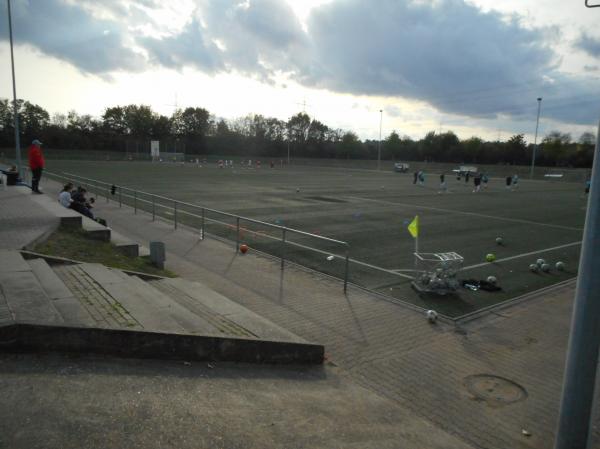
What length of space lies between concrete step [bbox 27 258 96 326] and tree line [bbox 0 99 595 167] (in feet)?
288

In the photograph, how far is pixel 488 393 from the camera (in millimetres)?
5043

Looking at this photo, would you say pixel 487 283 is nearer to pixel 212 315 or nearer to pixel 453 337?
pixel 453 337

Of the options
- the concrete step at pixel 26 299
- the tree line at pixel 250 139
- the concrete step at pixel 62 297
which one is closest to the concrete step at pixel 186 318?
the concrete step at pixel 62 297

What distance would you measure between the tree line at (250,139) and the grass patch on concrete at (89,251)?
8431cm

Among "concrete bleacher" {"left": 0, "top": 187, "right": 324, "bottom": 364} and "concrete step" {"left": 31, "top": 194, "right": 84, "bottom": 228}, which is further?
"concrete step" {"left": 31, "top": 194, "right": 84, "bottom": 228}

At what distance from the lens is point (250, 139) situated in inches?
4493

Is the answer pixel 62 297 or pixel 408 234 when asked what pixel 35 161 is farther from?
pixel 408 234

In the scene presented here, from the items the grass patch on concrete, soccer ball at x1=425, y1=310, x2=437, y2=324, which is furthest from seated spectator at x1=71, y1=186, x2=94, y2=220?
soccer ball at x1=425, y1=310, x2=437, y2=324

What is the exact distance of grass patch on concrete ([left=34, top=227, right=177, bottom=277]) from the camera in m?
8.10

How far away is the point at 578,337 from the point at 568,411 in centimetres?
66

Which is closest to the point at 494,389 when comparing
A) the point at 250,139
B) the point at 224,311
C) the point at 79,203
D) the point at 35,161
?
the point at 224,311

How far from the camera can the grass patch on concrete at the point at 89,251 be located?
8102 mm

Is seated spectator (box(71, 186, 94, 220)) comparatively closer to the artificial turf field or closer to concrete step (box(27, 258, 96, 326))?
the artificial turf field

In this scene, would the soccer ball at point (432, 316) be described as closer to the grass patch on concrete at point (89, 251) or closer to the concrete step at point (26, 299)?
the grass patch on concrete at point (89, 251)
